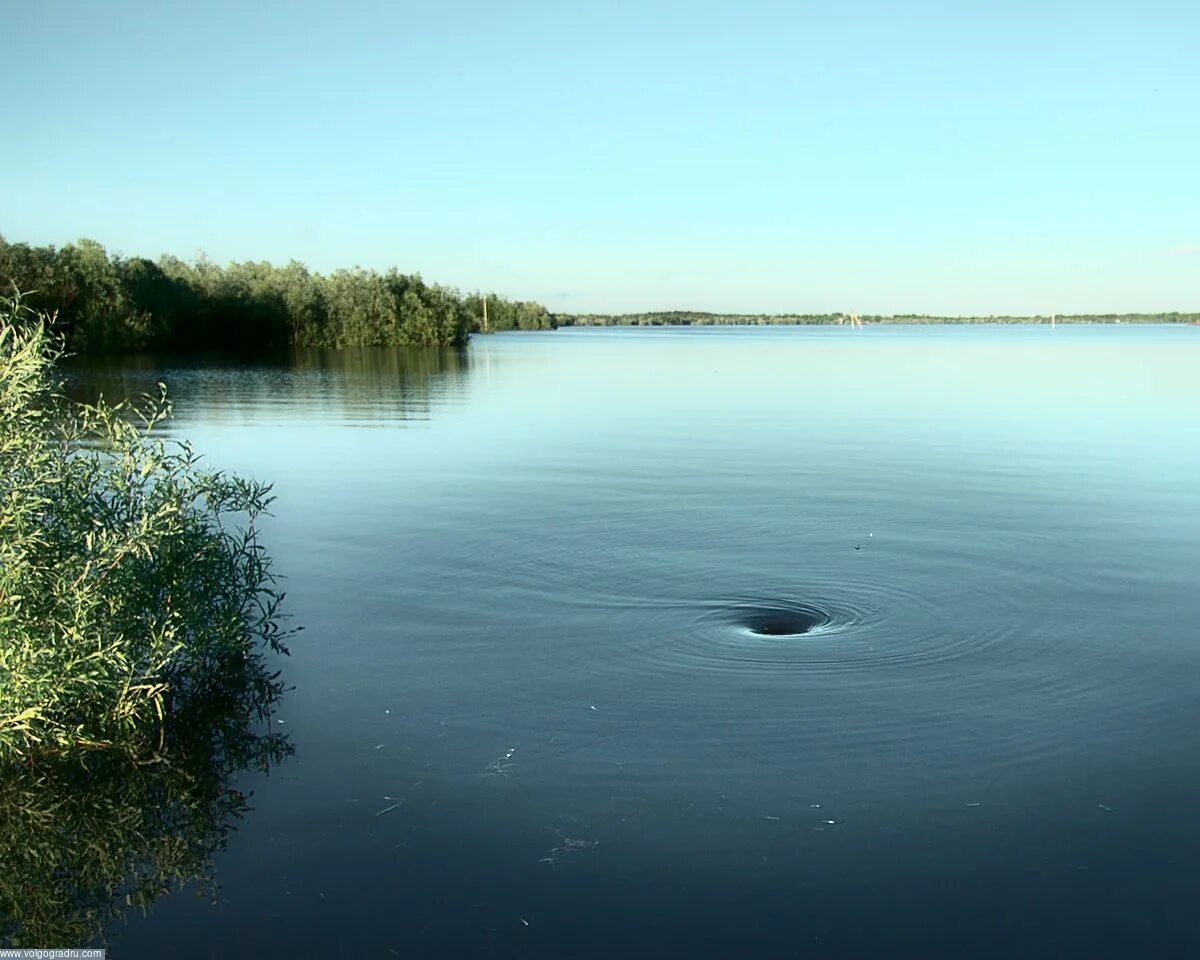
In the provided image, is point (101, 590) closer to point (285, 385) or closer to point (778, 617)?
point (778, 617)

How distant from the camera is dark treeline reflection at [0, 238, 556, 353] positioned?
87.5 m

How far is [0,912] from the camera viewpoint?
23.5 ft

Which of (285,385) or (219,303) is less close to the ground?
(219,303)

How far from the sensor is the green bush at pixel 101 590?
8.75m

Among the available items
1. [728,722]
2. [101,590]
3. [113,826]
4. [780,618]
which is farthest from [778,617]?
[113,826]

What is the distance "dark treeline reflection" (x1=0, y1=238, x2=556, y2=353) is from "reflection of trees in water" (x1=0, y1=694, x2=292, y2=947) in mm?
82068

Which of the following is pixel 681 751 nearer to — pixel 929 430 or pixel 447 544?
pixel 447 544

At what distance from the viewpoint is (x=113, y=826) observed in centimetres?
827

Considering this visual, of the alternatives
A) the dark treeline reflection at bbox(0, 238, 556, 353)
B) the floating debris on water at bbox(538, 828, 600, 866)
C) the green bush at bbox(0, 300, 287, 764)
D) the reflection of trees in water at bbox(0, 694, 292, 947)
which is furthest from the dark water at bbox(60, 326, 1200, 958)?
the dark treeline reflection at bbox(0, 238, 556, 353)

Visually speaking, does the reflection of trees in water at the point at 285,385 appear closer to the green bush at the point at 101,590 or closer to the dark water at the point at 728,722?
the dark water at the point at 728,722

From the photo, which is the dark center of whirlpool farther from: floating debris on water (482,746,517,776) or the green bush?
the green bush

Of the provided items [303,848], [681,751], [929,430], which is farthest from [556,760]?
[929,430]

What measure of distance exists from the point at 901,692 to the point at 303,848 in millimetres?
5888

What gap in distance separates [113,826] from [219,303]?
107 meters
